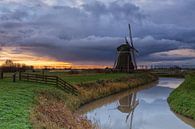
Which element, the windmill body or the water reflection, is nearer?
the water reflection

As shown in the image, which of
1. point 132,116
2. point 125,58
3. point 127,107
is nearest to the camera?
point 132,116

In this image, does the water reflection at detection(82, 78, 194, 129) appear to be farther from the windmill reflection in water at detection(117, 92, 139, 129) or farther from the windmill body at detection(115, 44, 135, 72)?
the windmill body at detection(115, 44, 135, 72)

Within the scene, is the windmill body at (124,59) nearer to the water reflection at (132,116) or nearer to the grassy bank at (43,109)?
the grassy bank at (43,109)

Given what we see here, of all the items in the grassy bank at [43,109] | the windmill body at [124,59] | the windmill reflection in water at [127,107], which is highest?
the windmill body at [124,59]

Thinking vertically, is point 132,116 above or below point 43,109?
below

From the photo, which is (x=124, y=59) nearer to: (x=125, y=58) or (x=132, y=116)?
(x=125, y=58)

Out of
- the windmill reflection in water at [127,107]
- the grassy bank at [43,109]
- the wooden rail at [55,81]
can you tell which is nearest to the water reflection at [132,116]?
the windmill reflection in water at [127,107]

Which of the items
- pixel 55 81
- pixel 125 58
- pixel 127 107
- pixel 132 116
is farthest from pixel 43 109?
pixel 125 58

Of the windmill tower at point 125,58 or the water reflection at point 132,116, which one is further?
the windmill tower at point 125,58

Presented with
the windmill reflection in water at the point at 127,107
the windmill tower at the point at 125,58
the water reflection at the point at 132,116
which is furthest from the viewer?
the windmill tower at the point at 125,58

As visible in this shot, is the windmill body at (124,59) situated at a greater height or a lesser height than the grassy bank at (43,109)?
greater

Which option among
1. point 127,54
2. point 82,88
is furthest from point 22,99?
point 127,54

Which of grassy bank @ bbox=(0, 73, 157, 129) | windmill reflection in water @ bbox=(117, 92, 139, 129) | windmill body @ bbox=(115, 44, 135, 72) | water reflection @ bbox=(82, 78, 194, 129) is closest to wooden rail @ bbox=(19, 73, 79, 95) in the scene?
grassy bank @ bbox=(0, 73, 157, 129)

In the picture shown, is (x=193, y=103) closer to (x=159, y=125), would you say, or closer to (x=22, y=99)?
(x=159, y=125)
